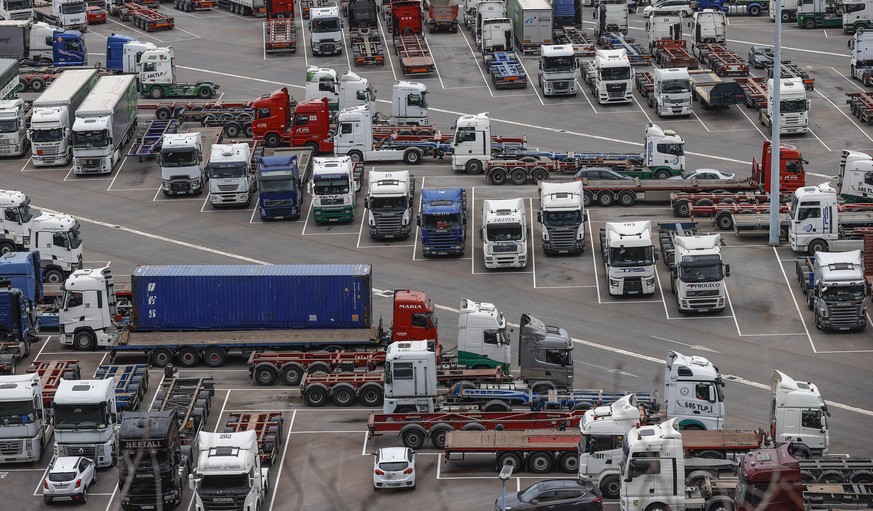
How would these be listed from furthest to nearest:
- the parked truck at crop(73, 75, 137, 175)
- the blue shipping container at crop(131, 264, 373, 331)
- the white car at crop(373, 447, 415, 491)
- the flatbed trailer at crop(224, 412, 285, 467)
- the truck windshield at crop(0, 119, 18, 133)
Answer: the truck windshield at crop(0, 119, 18, 133), the parked truck at crop(73, 75, 137, 175), the blue shipping container at crop(131, 264, 373, 331), the flatbed trailer at crop(224, 412, 285, 467), the white car at crop(373, 447, 415, 491)

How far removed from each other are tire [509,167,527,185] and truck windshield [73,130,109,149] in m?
24.8

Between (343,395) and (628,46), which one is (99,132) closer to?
(343,395)

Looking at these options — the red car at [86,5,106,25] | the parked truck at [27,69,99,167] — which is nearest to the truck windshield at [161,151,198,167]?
the parked truck at [27,69,99,167]

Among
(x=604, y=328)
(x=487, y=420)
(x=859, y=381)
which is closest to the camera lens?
(x=487, y=420)

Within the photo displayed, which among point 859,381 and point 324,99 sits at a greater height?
point 324,99

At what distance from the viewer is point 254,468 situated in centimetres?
6131

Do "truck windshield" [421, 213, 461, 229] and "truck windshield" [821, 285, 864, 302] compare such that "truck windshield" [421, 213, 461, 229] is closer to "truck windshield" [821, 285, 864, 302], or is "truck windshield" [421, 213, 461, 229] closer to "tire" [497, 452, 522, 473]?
"truck windshield" [821, 285, 864, 302]

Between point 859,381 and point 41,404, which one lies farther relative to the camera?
point 859,381

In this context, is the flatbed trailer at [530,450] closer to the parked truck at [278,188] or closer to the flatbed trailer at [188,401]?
the flatbed trailer at [188,401]

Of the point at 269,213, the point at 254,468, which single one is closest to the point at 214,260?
the point at 269,213

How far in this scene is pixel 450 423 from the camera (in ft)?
223

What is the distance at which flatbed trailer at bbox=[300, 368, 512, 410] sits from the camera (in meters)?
71.9

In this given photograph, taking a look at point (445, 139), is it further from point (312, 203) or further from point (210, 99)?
point (210, 99)

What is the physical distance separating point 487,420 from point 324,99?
46.8 metres
